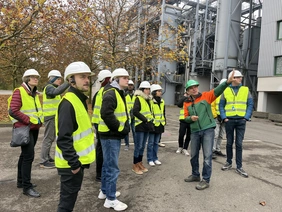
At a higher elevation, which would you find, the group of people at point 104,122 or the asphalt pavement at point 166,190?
the group of people at point 104,122

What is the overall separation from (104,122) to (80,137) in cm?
81

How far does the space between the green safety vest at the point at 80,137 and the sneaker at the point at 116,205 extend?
111cm

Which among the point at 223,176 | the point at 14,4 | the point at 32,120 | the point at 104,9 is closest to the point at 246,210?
the point at 223,176

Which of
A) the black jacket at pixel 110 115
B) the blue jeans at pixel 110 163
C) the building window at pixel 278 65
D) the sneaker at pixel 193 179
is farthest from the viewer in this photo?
the building window at pixel 278 65

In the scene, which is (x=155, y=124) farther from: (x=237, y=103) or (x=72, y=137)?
(x=72, y=137)

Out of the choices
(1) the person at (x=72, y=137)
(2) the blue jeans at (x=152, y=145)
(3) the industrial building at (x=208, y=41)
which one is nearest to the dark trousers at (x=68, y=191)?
(1) the person at (x=72, y=137)

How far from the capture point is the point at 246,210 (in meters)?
3.42

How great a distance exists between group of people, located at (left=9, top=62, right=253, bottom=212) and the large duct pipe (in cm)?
1872

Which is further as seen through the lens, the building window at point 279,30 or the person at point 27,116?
the building window at point 279,30

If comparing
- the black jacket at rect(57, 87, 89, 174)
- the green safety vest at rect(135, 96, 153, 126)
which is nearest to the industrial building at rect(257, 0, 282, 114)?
the green safety vest at rect(135, 96, 153, 126)

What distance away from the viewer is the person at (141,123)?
15.8ft

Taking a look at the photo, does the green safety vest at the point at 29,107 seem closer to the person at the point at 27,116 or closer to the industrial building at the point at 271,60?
the person at the point at 27,116

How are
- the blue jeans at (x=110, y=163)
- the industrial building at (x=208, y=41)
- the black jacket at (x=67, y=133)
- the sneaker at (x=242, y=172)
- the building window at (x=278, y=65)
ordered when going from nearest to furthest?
the black jacket at (x=67, y=133) → the blue jeans at (x=110, y=163) → the sneaker at (x=242, y=172) → the building window at (x=278, y=65) → the industrial building at (x=208, y=41)

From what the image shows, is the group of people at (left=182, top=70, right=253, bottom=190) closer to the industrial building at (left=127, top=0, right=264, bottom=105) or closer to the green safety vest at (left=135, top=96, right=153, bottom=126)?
the green safety vest at (left=135, top=96, right=153, bottom=126)
